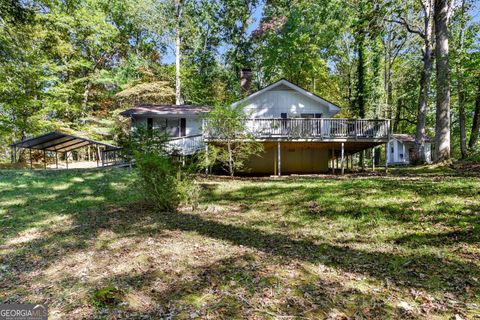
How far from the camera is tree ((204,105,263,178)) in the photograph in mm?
12781

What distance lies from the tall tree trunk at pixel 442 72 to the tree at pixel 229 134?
8184mm

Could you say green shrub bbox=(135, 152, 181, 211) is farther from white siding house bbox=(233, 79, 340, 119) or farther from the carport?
white siding house bbox=(233, 79, 340, 119)

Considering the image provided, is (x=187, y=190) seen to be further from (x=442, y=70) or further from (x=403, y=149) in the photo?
(x=403, y=149)

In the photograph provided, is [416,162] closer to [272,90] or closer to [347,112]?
[272,90]

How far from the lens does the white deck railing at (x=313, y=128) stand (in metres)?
15.0

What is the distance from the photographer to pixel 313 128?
15195 mm

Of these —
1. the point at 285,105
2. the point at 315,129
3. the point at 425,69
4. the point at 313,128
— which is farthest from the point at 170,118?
the point at 425,69

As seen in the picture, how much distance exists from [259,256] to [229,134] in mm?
8949

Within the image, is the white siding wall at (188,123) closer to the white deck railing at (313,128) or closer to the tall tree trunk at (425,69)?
the white deck railing at (313,128)

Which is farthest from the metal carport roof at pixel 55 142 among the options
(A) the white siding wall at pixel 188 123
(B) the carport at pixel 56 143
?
(A) the white siding wall at pixel 188 123

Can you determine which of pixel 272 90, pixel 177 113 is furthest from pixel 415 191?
pixel 177 113

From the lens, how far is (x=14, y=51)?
10.8 metres

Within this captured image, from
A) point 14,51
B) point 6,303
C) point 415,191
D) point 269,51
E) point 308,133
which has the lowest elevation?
point 6,303

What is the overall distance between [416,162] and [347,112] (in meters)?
12.6
